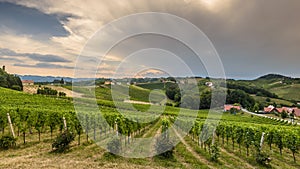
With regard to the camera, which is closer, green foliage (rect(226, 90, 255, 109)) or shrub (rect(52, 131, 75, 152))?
shrub (rect(52, 131, 75, 152))

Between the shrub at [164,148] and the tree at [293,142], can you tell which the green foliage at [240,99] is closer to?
the tree at [293,142]

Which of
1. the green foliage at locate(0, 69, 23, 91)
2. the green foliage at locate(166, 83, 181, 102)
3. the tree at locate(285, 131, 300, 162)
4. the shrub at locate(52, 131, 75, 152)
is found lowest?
the tree at locate(285, 131, 300, 162)

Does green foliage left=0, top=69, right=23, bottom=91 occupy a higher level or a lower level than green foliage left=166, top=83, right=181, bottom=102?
higher

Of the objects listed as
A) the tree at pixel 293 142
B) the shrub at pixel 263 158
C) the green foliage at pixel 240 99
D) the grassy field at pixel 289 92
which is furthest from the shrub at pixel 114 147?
the grassy field at pixel 289 92

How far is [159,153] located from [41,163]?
5538 millimetres

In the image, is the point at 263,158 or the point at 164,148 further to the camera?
the point at 164,148

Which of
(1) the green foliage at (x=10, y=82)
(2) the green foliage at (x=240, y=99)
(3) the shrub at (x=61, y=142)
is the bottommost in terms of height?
(2) the green foliage at (x=240, y=99)

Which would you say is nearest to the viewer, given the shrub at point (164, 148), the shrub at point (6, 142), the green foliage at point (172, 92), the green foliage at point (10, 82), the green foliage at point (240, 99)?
the shrub at point (164, 148)

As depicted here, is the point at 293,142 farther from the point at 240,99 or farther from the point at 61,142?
the point at 240,99

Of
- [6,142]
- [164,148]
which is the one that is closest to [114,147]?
[164,148]

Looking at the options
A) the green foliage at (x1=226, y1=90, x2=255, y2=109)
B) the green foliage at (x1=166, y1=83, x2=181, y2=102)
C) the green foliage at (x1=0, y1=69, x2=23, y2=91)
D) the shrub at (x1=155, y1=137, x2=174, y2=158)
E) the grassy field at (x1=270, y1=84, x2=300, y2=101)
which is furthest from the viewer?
the grassy field at (x1=270, y1=84, x2=300, y2=101)

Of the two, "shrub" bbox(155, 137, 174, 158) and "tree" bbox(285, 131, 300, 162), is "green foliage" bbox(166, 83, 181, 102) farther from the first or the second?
"shrub" bbox(155, 137, 174, 158)

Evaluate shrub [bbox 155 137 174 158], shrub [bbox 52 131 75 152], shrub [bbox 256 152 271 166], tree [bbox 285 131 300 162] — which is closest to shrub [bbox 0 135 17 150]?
shrub [bbox 52 131 75 152]

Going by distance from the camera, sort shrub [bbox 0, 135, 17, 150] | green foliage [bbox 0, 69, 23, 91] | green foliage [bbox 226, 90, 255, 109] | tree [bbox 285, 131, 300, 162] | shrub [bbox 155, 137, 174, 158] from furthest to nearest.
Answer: green foliage [bbox 226, 90, 255, 109], green foliage [bbox 0, 69, 23, 91], tree [bbox 285, 131, 300, 162], shrub [bbox 0, 135, 17, 150], shrub [bbox 155, 137, 174, 158]
